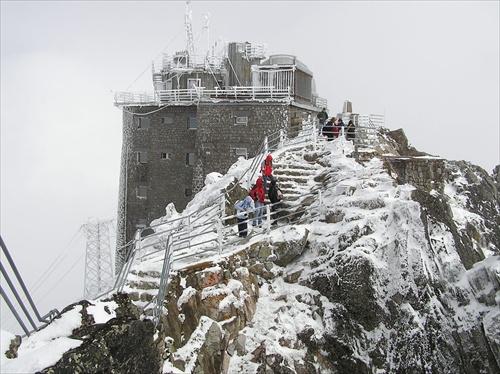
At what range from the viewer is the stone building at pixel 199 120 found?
1199 inches

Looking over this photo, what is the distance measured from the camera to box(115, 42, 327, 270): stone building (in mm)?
30453

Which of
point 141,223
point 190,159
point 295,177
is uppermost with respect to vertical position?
point 190,159

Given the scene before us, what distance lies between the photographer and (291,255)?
13.7 metres

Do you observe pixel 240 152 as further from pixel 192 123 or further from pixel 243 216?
pixel 243 216

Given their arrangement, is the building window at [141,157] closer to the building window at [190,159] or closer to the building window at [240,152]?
the building window at [190,159]

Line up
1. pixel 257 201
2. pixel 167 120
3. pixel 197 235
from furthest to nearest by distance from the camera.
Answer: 1. pixel 167 120
2. pixel 257 201
3. pixel 197 235

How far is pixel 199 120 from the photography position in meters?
31.5

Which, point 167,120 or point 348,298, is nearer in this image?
point 348,298

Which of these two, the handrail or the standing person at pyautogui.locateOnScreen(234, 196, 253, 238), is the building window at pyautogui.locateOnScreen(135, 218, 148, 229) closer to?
the handrail

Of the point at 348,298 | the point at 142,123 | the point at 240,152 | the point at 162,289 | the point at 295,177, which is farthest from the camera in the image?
the point at 142,123

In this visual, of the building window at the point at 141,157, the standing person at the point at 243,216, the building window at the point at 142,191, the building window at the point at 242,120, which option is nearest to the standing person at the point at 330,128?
the standing person at the point at 243,216

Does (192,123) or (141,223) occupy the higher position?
(192,123)

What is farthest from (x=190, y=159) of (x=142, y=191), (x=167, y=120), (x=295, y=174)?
(x=295, y=174)

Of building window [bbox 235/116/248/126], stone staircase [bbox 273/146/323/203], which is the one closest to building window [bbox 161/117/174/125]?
building window [bbox 235/116/248/126]
